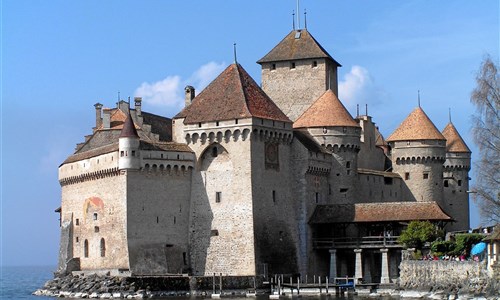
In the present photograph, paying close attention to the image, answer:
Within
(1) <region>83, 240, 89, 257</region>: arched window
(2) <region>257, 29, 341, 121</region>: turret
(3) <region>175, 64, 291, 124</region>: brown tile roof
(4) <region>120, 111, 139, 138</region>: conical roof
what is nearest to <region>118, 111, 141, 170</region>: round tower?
(4) <region>120, 111, 139, 138</region>: conical roof

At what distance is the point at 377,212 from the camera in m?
71.2

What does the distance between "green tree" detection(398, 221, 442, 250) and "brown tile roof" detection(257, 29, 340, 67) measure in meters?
18.2

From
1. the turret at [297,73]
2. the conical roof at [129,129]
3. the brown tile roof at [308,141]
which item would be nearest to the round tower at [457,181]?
the turret at [297,73]

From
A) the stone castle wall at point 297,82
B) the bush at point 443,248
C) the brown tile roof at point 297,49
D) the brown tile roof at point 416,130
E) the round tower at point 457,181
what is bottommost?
the bush at point 443,248

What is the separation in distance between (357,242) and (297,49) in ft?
56.9

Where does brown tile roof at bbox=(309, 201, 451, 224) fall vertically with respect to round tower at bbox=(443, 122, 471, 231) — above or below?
below

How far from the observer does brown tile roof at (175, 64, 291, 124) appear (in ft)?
223

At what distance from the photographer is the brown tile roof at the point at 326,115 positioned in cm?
7488

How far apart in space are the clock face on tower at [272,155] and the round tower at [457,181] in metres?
22.2

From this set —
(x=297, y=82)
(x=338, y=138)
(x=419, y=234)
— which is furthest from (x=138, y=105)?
(x=419, y=234)

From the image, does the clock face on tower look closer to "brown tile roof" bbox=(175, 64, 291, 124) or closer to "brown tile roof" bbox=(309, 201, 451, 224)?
"brown tile roof" bbox=(175, 64, 291, 124)

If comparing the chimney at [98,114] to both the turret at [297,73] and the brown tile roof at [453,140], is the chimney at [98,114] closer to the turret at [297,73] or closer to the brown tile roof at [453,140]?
the turret at [297,73]

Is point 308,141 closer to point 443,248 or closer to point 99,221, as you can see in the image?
point 443,248

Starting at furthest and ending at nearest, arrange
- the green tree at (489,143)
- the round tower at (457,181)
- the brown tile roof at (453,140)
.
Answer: the brown tile roof at (453,140) → the round tower at (457,181) → the green tree at (489,143)
